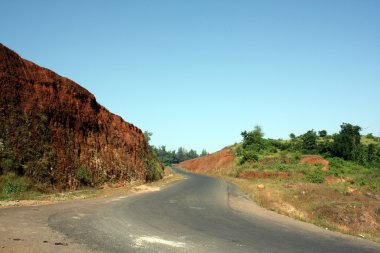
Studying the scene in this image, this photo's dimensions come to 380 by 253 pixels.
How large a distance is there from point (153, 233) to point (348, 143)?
176 feet

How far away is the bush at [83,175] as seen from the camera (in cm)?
2434

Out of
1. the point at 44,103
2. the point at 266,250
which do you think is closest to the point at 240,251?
the point at 266,250

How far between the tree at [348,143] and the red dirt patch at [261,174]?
11.7m

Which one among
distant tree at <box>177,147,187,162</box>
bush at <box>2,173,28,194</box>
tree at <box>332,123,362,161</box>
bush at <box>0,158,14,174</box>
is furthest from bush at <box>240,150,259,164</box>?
distant tree at <box>177,147,187,162</box>

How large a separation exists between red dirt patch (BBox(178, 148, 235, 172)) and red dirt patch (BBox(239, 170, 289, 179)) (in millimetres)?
13007

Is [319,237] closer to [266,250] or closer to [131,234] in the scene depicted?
[266,250]

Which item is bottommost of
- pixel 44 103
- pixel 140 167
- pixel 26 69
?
pixel 140 167

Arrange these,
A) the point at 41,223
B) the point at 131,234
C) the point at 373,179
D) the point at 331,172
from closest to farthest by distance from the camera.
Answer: the point at 131,234 → the point at 41,223 → the point at 373,179 → the point at 331,172

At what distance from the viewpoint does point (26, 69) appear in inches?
936

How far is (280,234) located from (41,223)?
7.22 m

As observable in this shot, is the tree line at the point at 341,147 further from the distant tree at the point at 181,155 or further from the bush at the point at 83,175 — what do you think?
the distant tree at the point at 181,155

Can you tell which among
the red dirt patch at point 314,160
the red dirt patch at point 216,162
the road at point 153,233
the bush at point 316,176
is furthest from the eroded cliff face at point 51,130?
the red dirt patch at point 216,162

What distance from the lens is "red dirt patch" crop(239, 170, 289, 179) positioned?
51844 mm

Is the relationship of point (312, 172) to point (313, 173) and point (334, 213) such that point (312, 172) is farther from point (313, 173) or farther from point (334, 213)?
point (334, 213)
